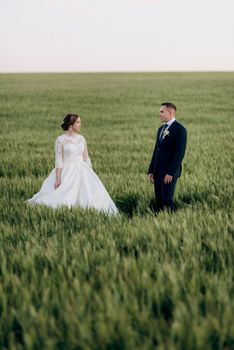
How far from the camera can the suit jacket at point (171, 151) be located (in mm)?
7020

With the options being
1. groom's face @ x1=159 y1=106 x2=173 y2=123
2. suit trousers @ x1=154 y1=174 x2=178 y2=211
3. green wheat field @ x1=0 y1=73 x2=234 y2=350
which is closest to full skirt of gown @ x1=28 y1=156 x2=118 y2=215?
green wheat field @ x1=0 y1=73 x2=234 y2=350

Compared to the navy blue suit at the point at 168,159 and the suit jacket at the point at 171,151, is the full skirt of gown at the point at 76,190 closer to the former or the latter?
the navy blue suit at the point at 168,159

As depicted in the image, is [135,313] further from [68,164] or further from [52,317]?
[68,164]

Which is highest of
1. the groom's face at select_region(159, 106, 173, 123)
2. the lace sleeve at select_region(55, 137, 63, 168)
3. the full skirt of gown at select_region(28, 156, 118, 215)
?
the groom's face at select_region(159, 106, 173, 123)

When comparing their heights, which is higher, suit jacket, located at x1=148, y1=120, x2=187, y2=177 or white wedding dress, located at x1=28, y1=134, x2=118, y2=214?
suit jacket, located at x1=148, y1=120, x2=187, y2=177

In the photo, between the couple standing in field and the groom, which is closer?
the groom

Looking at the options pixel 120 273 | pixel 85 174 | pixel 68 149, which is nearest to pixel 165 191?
pixel 85 174

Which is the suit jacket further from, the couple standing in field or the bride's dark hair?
the bride's dark hair

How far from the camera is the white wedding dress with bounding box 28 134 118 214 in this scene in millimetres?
8172

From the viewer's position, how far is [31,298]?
3309mm

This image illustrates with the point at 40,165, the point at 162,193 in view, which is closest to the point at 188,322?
the point at 162,193

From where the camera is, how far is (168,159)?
23.7 ft

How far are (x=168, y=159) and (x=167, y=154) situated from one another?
7cm

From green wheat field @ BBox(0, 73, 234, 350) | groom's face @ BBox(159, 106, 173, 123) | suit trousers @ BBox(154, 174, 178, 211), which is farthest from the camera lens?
suit trousers @ BBox(154, 174, 178, 211)
